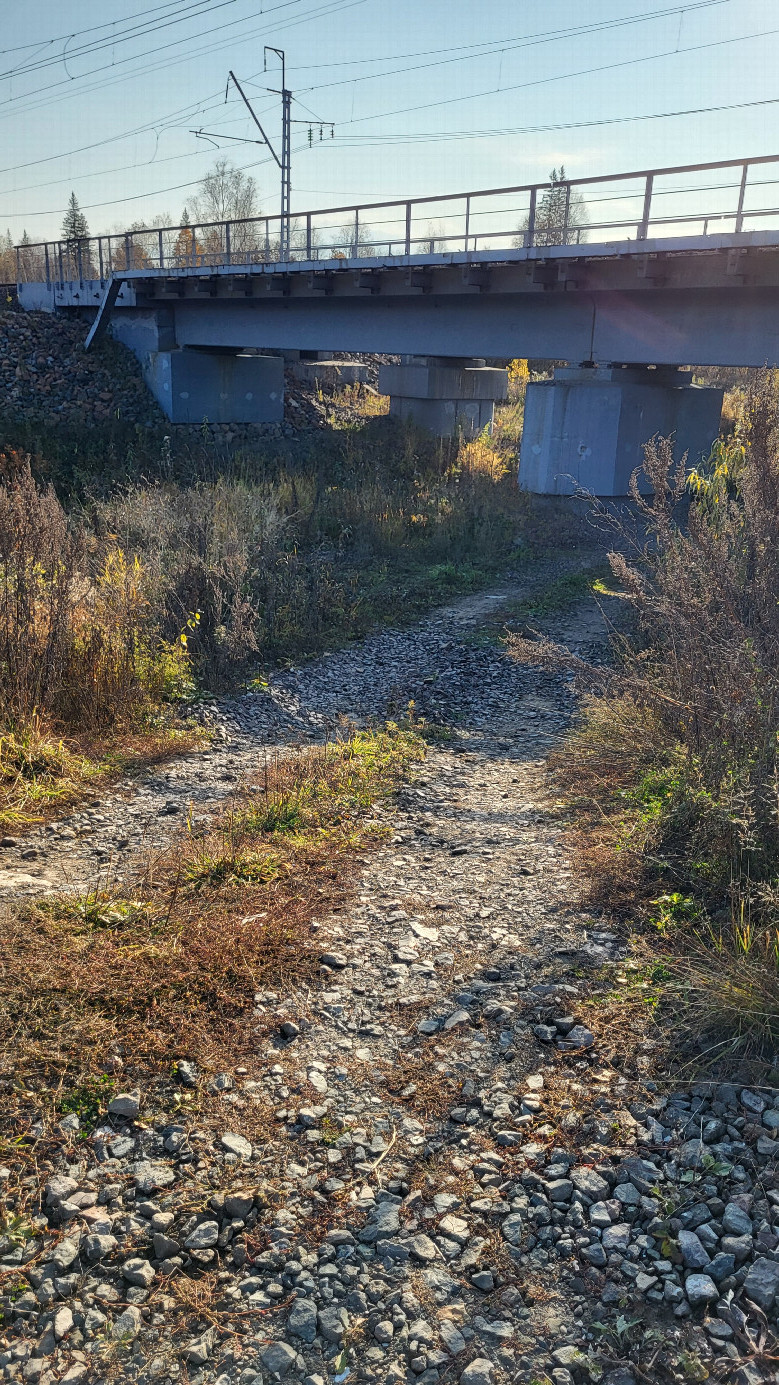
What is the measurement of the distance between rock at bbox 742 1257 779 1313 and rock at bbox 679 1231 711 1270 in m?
0.13

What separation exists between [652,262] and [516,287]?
135 inches

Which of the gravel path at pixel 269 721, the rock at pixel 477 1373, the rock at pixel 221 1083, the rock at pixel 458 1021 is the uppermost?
the rock at pixel 477 1373

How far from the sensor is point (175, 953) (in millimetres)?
4430

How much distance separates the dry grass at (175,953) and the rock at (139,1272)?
75cm

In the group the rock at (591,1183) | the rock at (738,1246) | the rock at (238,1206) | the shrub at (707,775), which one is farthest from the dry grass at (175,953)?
the rock at (738,1246)

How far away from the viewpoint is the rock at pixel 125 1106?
3.57m

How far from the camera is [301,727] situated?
28.4ft

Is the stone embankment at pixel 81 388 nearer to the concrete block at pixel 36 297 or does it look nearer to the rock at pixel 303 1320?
the concrete block at pixel 36 297

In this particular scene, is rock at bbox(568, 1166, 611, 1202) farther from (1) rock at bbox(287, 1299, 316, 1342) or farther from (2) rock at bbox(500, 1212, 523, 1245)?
(1) rock at bbox(287, 1299, 316, 1342)

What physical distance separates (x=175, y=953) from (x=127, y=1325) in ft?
5.80

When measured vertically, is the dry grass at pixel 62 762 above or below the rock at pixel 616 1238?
below

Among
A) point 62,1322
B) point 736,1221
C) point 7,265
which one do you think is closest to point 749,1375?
point 736,1221

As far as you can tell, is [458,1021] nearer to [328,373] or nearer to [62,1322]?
[62,1322]

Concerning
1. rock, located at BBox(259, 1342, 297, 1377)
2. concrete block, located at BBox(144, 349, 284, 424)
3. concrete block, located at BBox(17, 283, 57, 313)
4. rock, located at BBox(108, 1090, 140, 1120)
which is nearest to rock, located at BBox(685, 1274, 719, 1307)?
rock, located at BBox(259, 1342, 297, 1377)
